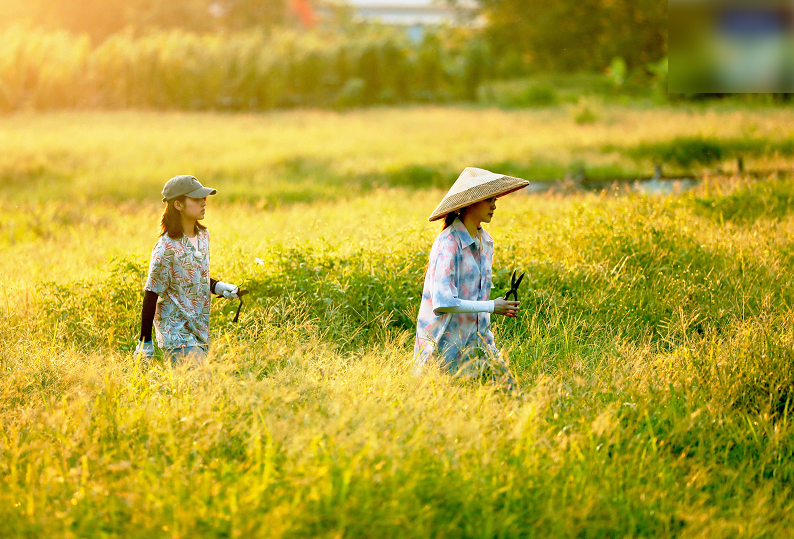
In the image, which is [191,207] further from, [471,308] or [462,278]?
[471,308]

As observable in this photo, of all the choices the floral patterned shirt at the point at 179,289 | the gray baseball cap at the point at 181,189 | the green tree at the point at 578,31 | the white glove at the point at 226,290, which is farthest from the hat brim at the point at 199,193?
the green tree at the point at 578,31

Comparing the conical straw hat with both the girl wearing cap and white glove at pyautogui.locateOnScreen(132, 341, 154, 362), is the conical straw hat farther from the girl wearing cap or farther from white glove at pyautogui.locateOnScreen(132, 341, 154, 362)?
white glove at pyautogui.locateOnScreen(132, 341, 154, 362)

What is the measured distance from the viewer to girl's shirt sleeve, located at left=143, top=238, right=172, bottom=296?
15.2 feet

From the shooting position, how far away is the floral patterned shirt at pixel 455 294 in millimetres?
4297

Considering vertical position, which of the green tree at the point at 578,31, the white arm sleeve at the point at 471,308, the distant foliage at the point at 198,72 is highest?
the green tree at the point at 578,31

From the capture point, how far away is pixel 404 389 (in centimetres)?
441

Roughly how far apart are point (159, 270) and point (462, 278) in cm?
194

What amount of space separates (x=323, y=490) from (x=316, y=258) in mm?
3632

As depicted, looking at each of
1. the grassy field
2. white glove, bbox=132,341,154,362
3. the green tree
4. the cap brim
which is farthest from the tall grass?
the green tree

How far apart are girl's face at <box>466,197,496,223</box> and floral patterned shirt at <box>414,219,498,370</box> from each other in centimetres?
9

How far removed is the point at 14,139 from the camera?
1794 cm

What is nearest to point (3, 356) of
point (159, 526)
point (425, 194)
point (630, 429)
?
point (159, 526)

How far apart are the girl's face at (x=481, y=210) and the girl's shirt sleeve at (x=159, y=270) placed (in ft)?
6.41

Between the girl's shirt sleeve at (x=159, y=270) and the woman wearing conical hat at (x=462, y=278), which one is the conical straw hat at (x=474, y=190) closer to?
the woman wearing conical hat at (x=462, y=278)
